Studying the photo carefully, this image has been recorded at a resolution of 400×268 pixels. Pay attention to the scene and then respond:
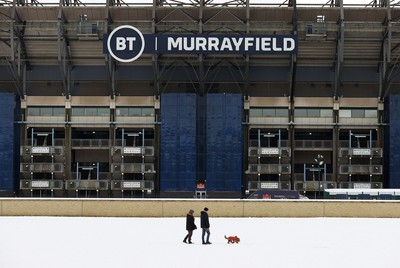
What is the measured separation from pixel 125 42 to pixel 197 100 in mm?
9903

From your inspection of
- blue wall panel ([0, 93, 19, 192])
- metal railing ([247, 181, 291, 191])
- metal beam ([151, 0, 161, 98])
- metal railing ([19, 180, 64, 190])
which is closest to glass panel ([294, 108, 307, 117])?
metal railing ([247, 181, 291, 191])

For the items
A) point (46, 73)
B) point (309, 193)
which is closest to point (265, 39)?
point (309, 193)

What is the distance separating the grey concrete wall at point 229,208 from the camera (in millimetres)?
44750

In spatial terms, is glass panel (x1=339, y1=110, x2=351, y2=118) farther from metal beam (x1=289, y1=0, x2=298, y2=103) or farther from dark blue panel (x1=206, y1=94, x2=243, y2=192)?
dark blue panel (x1=206, y1=94, x2=243, y2=192)

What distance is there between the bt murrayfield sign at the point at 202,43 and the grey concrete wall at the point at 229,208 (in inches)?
913

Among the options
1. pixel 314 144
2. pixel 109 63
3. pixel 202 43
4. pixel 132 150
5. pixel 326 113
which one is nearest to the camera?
pixel 202 43

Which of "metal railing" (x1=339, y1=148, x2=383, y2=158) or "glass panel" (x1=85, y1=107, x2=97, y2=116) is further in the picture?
"glass panel" (x1=85, y1=107, x2=97, y2=116)

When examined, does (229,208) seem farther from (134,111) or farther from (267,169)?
(134,111)

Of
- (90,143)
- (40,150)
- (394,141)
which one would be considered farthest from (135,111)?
(394,141)

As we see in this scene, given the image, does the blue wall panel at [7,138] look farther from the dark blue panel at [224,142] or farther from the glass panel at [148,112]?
the dark blue panel at [224,142]

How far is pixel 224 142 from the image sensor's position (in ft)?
222

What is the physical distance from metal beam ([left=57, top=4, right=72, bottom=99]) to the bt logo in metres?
5.02

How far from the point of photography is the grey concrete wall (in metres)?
44.8
